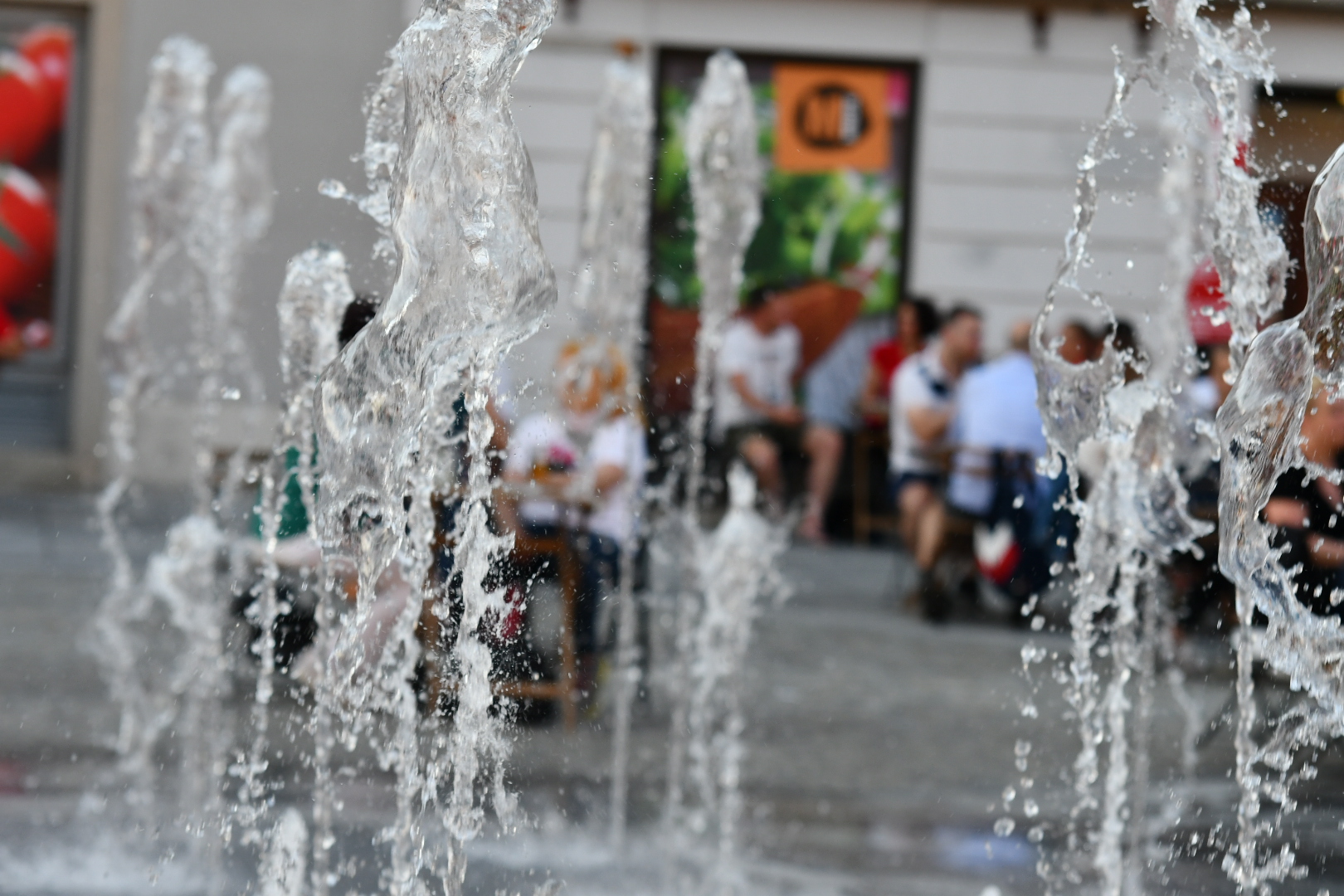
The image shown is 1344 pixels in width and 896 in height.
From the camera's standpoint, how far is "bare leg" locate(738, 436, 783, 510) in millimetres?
9836

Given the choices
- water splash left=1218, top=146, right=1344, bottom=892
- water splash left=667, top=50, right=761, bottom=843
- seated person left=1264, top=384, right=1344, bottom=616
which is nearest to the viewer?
water splash left=1218, top=146, right=1344, bottom=892

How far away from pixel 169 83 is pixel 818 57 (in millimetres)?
3928

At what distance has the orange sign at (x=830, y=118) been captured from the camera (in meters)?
11.4

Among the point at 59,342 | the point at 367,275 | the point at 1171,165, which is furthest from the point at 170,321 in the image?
the point at 367,275

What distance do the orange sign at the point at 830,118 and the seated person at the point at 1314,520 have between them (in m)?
6.47

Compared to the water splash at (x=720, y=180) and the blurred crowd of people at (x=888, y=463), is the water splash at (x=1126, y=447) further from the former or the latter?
the water splash at (x=720, y=180)

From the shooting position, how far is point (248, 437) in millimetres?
10570

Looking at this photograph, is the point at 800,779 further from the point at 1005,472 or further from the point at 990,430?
the point at 990,430

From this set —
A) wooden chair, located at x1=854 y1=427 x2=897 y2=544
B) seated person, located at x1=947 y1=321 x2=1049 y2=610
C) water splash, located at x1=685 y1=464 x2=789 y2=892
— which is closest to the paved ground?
water splash, located at x1=685 y1=464 x2=789 y2=892

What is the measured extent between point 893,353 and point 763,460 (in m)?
1.14

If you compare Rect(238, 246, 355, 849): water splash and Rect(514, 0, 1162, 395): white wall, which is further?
Rect(514, 0, 1162, 395): white wall

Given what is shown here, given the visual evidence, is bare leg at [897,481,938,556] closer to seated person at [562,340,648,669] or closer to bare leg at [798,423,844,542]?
bare leg at [798,423,844,542]

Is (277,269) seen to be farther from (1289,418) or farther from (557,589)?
(1289,418)

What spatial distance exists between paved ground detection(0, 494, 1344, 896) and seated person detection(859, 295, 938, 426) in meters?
2.18
